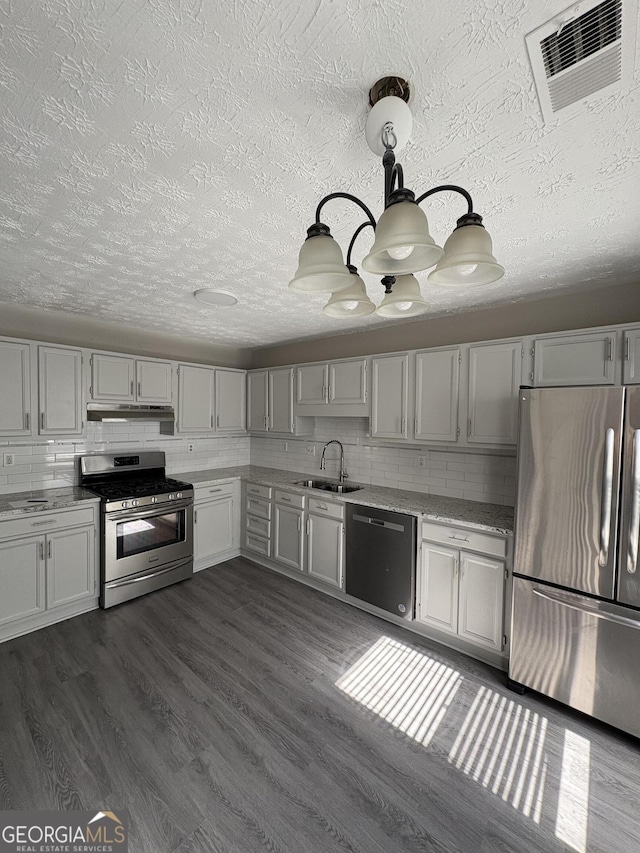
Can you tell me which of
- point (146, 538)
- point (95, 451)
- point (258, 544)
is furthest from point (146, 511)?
point (258, 544)

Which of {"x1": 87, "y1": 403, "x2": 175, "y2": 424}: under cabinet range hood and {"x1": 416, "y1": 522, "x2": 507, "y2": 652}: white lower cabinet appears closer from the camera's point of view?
{"x1": 416, "y1": 522, "x2": 507, "y2": 652}: white lower cabinet

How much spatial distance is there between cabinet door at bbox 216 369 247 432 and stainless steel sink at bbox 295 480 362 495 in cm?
126

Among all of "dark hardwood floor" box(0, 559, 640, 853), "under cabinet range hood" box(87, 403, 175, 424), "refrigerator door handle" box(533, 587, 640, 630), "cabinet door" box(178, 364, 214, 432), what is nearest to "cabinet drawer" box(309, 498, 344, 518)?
"dark hardwood floor" box(0, 559, 640, 853)

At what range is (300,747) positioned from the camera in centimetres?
185

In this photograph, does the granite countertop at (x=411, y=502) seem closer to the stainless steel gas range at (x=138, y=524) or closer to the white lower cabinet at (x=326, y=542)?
the white lower cabinet at (x=326, y=542)

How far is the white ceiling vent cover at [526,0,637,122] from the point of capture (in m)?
0.79

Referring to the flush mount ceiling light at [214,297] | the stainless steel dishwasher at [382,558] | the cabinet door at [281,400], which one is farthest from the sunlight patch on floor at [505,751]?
the flush mount ceiling light at [214,297]

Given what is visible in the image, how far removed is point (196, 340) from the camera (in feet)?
14.5

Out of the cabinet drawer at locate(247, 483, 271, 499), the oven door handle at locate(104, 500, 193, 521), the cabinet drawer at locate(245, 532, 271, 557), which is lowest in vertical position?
the cabinet drawer at locate(245, 532, 271, 557)

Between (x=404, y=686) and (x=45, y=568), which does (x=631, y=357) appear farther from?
(x=45, y=568)

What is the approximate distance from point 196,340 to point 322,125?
3660 millimetres

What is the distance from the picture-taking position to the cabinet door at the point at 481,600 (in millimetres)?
2412

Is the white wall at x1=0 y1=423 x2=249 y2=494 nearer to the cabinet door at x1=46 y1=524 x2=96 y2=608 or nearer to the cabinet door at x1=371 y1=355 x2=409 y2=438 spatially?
the cabinet door at x1=46 y1=524 x2=96 y2=608

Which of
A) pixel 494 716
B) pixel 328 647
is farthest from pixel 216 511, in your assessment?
pixel 494 716
